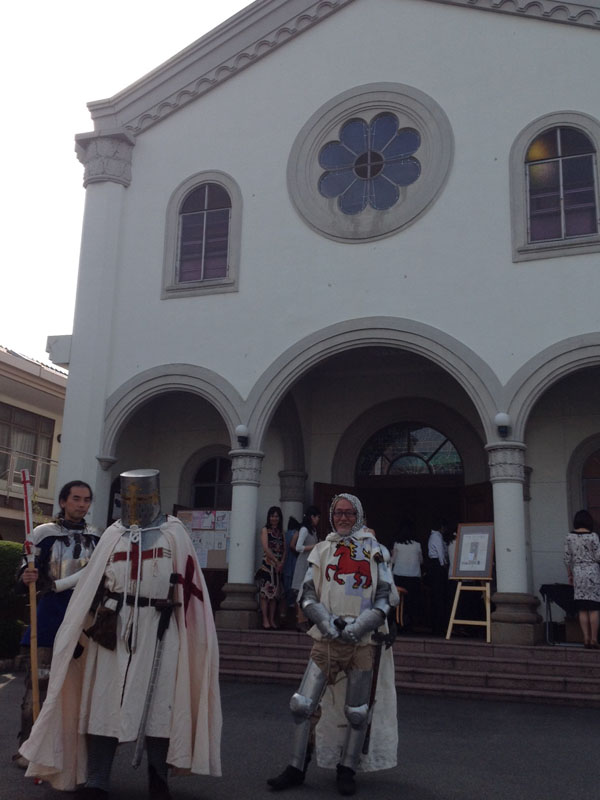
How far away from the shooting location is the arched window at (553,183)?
447 inches

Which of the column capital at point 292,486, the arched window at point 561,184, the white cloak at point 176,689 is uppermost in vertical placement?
the arched window at point 561,184

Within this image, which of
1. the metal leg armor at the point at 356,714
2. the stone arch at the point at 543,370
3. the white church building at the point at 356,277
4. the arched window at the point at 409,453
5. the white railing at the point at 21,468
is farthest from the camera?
the white railing at the point at 21,468

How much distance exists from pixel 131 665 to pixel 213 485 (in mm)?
10175

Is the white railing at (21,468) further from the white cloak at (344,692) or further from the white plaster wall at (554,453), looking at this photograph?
the white cloak at (344,692)

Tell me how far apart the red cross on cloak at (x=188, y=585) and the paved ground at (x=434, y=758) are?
45.4 inches

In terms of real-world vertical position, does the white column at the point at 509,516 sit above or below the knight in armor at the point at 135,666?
above

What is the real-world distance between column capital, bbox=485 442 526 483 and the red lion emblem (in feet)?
18.8

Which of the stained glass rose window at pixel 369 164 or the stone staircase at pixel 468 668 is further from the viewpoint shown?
the stained glass rose window at pixel 369 164

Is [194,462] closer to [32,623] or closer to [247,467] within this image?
[247,467]

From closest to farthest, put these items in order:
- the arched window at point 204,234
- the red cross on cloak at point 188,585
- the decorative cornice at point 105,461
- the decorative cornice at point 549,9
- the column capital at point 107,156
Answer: the red cross on cloak at point 188,585 → the decorative cornice at point 549,9 → the decorative cornice at point 105,461 → the arched window at point 204,234 → the column capital at point 107,156

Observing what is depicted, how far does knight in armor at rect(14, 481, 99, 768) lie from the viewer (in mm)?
5398

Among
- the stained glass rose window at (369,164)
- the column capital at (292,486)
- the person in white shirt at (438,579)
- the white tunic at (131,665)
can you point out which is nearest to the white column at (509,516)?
the person in white shirt at (438,579)

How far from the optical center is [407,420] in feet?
45.7

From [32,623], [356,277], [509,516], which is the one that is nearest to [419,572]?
[509,516]
